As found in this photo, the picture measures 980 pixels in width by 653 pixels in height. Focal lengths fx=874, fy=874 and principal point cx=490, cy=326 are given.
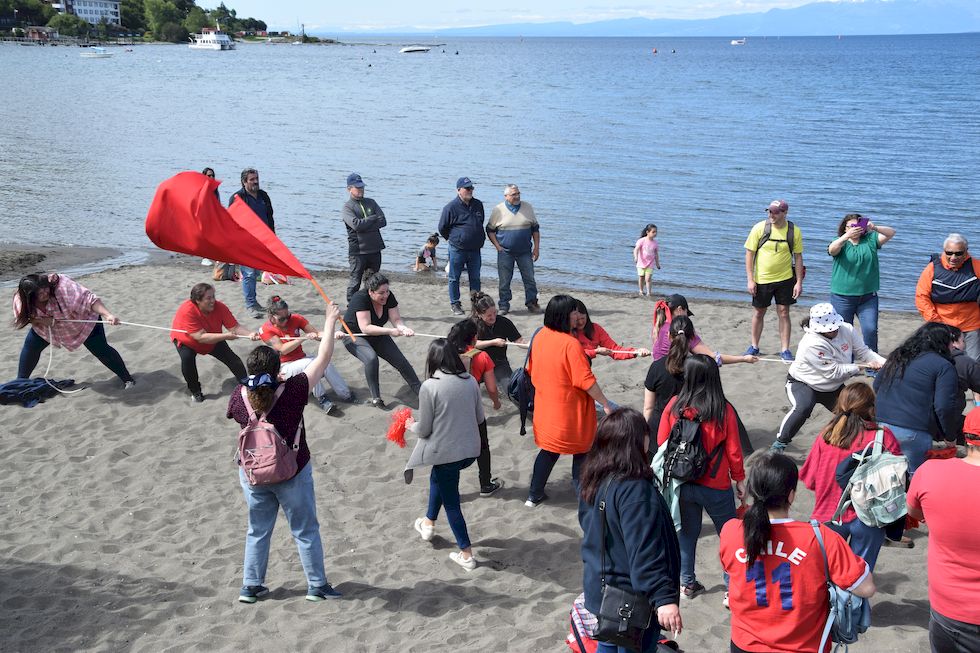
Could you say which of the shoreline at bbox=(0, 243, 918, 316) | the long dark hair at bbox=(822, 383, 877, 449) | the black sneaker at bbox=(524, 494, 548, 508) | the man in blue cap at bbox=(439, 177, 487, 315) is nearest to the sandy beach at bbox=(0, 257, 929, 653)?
the black sneaker at bbox=(524, 494, 548, 508)

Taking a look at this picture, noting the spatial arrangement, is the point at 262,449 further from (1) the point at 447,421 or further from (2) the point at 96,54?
(2) the point at 96,54

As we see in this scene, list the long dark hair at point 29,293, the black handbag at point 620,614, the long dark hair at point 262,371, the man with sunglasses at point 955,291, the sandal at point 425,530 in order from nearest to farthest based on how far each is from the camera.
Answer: the black handbag at point 620,614, the long dark hair at point 262,371, the sandal at point 425,530, the man with sunglasses at point 955,291, the long dark hair at point 29,293

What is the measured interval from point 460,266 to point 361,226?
1676mm

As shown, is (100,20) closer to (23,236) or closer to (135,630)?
(23,236)

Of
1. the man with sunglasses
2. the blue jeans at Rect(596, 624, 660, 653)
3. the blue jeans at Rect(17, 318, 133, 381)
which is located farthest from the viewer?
the blue jeans at Rect(17, 318, 133, 381)

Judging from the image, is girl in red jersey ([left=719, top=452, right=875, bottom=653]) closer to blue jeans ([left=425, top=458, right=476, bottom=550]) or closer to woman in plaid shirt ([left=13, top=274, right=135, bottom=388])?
blue jeans ([left=425, top=458, right=476, bottom=550])

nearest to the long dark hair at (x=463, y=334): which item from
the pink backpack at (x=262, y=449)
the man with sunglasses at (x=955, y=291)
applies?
the pink backpack at (x=262, y=449)

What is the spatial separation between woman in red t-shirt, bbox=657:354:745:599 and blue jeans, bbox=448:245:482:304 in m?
7.56

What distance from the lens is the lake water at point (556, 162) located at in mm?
21672

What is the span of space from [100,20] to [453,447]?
701 ft

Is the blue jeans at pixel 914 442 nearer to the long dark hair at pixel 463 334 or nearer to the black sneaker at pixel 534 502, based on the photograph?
the black sneaker at pixel 534 502

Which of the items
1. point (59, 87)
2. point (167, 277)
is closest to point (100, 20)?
point (59, 87)

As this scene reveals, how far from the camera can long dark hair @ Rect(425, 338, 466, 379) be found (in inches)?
254

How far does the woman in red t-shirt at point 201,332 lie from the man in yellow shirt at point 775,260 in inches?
237
